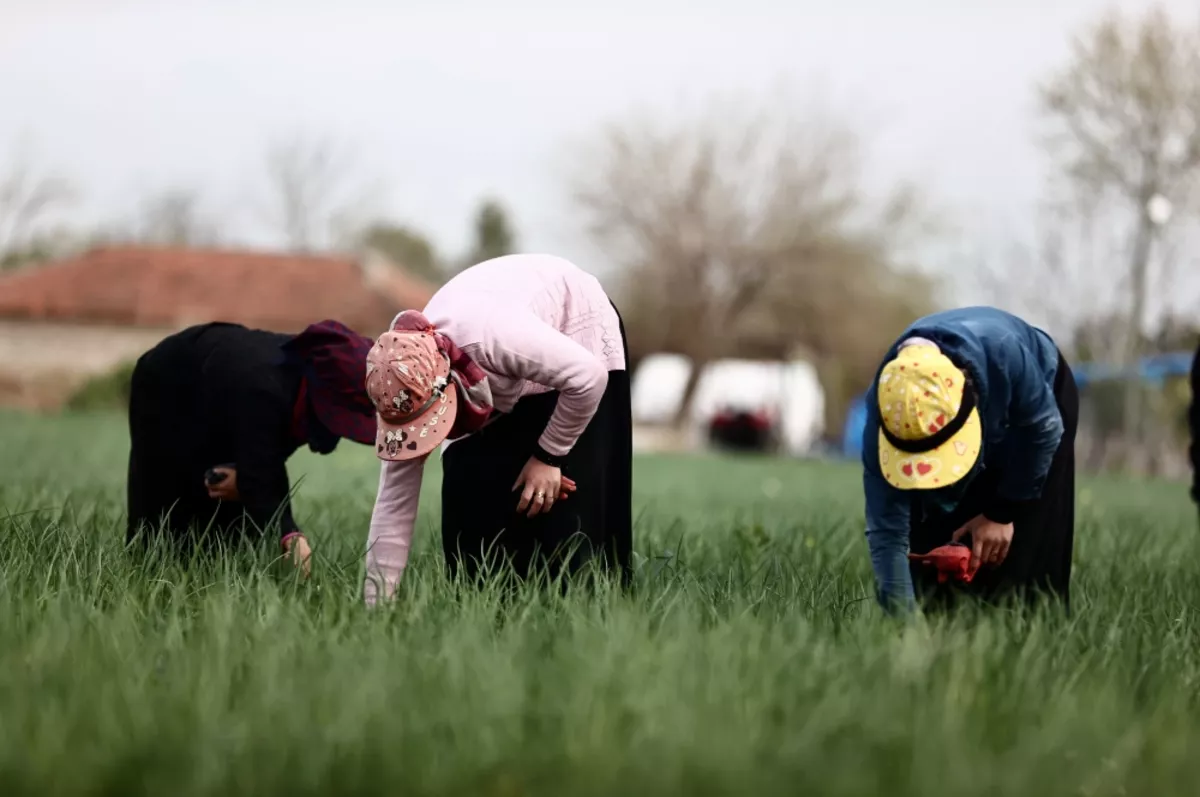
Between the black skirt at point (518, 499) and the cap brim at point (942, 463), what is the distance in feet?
3.03

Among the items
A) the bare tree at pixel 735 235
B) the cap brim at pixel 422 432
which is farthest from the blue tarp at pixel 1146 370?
the cap brim at pixel 422 432

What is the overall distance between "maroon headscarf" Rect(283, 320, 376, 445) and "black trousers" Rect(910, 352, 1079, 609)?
5.72ft

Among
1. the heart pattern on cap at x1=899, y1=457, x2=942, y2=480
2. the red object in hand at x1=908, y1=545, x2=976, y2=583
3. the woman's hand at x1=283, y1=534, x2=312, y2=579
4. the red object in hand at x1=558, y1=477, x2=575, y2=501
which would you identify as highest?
the heart pattern on cap at x1=899, y1=457, x2=942, y2=480

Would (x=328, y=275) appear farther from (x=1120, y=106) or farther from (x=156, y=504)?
(x=156, y=504)

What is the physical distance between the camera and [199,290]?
113 ft

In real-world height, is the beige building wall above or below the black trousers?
below

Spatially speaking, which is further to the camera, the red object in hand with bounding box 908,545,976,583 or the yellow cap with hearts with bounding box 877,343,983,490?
the red object in hand with bounding box 908,545,976,583

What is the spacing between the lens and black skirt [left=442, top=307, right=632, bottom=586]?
3.53 m

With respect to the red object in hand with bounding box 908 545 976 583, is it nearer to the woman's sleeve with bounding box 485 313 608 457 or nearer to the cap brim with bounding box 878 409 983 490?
the cap brim with bounding box 878 409 983 490

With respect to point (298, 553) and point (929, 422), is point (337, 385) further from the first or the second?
point (929, 422)

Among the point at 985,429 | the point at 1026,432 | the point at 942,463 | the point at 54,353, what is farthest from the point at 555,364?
the point at 54,353

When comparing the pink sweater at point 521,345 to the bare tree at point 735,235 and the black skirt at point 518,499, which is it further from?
the bare tree at point 735,235

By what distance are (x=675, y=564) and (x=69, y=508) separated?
247cm

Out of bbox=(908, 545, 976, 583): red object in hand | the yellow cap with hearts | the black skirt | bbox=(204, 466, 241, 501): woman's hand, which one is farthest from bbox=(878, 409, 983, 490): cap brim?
bbox=(204, 466, 241, 501): woman's hand
